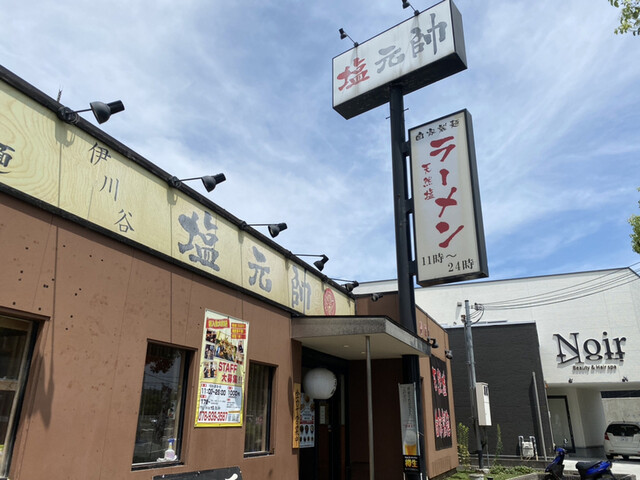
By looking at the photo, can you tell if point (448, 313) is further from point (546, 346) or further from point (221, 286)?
point (221, 286)

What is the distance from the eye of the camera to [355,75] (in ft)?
42.5

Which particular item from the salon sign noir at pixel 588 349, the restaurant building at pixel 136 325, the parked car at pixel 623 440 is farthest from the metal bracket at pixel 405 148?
the parked car at pixel 623 440

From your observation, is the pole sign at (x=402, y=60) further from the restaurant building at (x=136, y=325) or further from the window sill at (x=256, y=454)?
the window sill at (x=256, y=454)

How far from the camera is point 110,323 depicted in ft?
17.4

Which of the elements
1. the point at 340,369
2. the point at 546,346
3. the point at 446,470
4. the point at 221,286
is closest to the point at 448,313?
the point at 546,346

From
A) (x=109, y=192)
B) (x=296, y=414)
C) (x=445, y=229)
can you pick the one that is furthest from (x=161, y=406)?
(x=445, y=229)

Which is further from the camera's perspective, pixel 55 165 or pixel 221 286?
pixel 221 286

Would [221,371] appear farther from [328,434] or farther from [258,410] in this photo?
[328,434]

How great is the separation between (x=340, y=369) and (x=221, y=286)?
521 cm

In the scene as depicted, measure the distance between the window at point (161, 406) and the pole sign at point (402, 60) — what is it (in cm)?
863

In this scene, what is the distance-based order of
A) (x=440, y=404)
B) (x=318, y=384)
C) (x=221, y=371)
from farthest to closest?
1. (x=440, y=404)
2. (x=318, y=384)
3. (x=221, y=371)

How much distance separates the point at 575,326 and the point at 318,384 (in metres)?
18.9

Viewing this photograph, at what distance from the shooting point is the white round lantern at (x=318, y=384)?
30.4 feet

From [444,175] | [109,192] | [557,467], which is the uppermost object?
[444,175]
